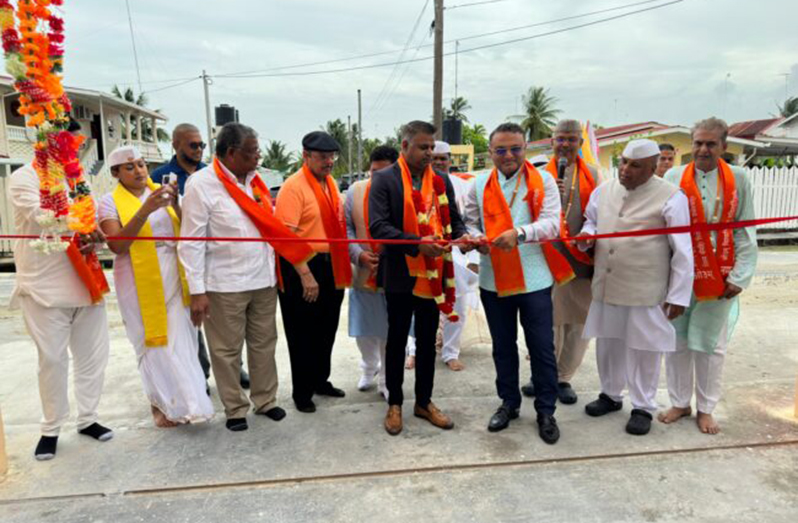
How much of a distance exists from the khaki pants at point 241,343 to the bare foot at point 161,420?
37 cm

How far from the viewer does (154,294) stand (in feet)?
11.5

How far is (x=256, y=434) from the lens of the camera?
3549 millimetres

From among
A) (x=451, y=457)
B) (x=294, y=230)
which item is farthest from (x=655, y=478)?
(x=294, y=230)

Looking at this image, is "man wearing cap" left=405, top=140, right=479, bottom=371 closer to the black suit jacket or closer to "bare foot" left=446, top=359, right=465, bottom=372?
→ "bare foot" left=446, top=359, right=465, bottom=372

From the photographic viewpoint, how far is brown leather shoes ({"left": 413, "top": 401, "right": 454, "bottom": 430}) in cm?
357

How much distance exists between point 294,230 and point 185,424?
150cm

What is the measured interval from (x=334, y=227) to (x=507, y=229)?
1.26m

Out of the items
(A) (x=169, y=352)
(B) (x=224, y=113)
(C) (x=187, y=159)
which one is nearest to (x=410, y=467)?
(A) (x=169, y=352)

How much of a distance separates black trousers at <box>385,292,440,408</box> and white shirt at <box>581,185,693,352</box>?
1074 millimetres

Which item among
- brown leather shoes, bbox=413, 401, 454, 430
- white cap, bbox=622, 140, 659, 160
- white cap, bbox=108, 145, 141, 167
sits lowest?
brown leather shoes, bbox=413, 401, 454, 430

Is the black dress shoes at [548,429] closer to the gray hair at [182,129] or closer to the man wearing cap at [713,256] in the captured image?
the man wearing cap at [713,256]

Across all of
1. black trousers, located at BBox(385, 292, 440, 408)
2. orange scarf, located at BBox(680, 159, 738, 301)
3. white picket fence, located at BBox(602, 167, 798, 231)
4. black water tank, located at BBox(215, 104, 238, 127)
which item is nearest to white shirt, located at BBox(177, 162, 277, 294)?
black trousers, located at BBox(385, 292, 440, 408)

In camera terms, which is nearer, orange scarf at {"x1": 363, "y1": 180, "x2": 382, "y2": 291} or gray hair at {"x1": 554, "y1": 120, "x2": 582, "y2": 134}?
orange scarf at {"x1": 363, "y1": 180, "x2": 382, "y2": 291}

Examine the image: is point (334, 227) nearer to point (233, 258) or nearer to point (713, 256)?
point (233, 258)
